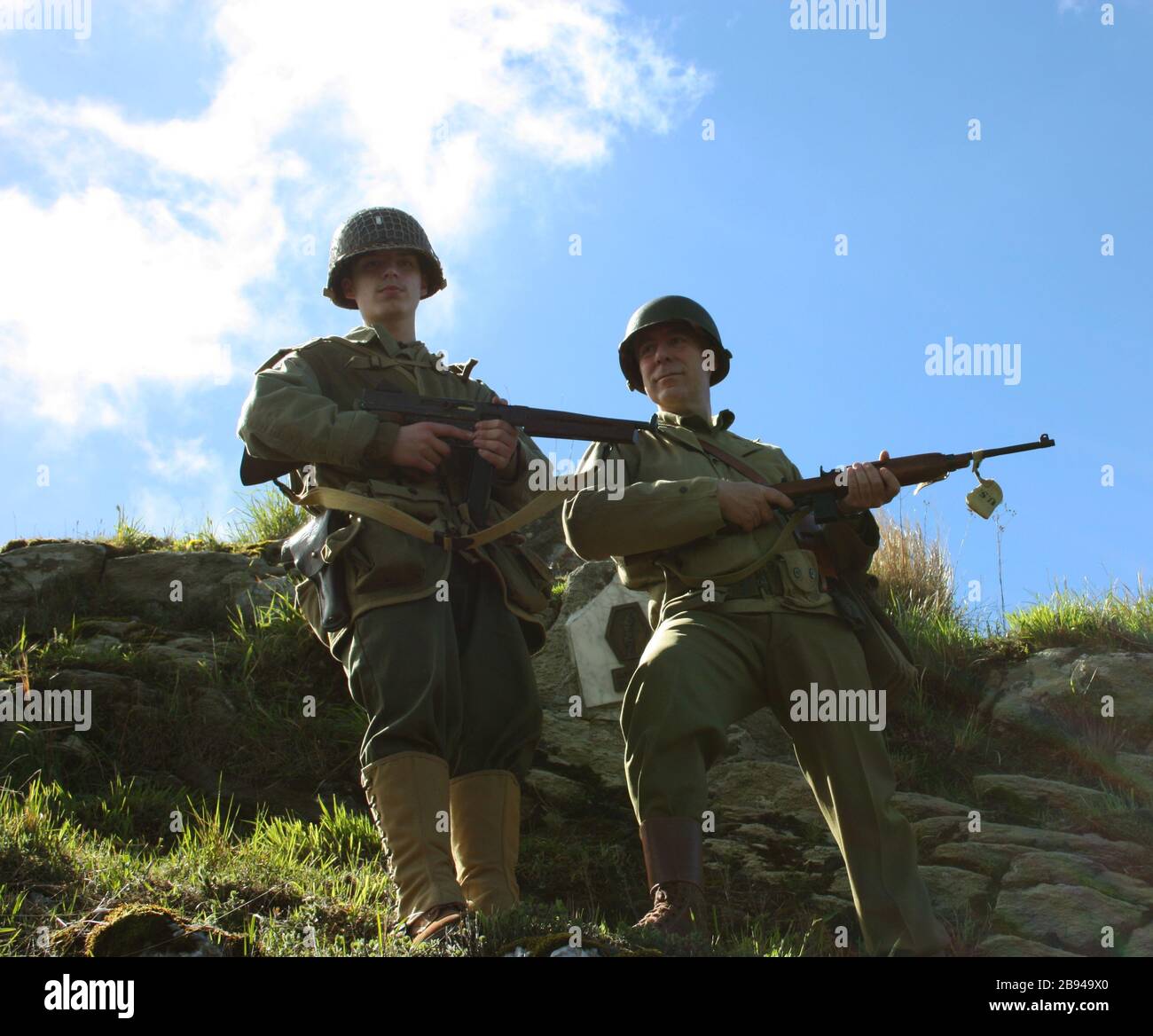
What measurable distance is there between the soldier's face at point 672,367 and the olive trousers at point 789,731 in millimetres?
1110

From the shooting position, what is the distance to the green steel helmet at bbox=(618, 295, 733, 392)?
5.38 m

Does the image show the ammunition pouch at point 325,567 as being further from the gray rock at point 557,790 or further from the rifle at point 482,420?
the gray rock at point 557,790

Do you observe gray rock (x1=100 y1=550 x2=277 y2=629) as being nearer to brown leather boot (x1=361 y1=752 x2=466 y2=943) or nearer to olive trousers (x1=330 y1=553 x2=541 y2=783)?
olive trousers (x1=330 y1=553 x2=541 y2=783)

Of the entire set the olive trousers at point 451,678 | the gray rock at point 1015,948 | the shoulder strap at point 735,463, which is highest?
the shoulder strap at point 735,463

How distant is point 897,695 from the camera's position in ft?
16.1

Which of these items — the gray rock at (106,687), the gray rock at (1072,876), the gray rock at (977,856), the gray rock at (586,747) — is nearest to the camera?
the gray rock at (1072,876)

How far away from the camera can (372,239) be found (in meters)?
4.97

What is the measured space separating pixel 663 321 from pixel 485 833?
2.42m

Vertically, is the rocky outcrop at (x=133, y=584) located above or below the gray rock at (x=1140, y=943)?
above

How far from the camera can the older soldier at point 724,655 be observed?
13.6ft

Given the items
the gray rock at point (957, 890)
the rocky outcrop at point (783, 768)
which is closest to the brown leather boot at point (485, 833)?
the rocky outcrop at point (783, 768)

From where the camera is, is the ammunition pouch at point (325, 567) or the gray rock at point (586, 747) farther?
the gray rock at point (586, 747)
